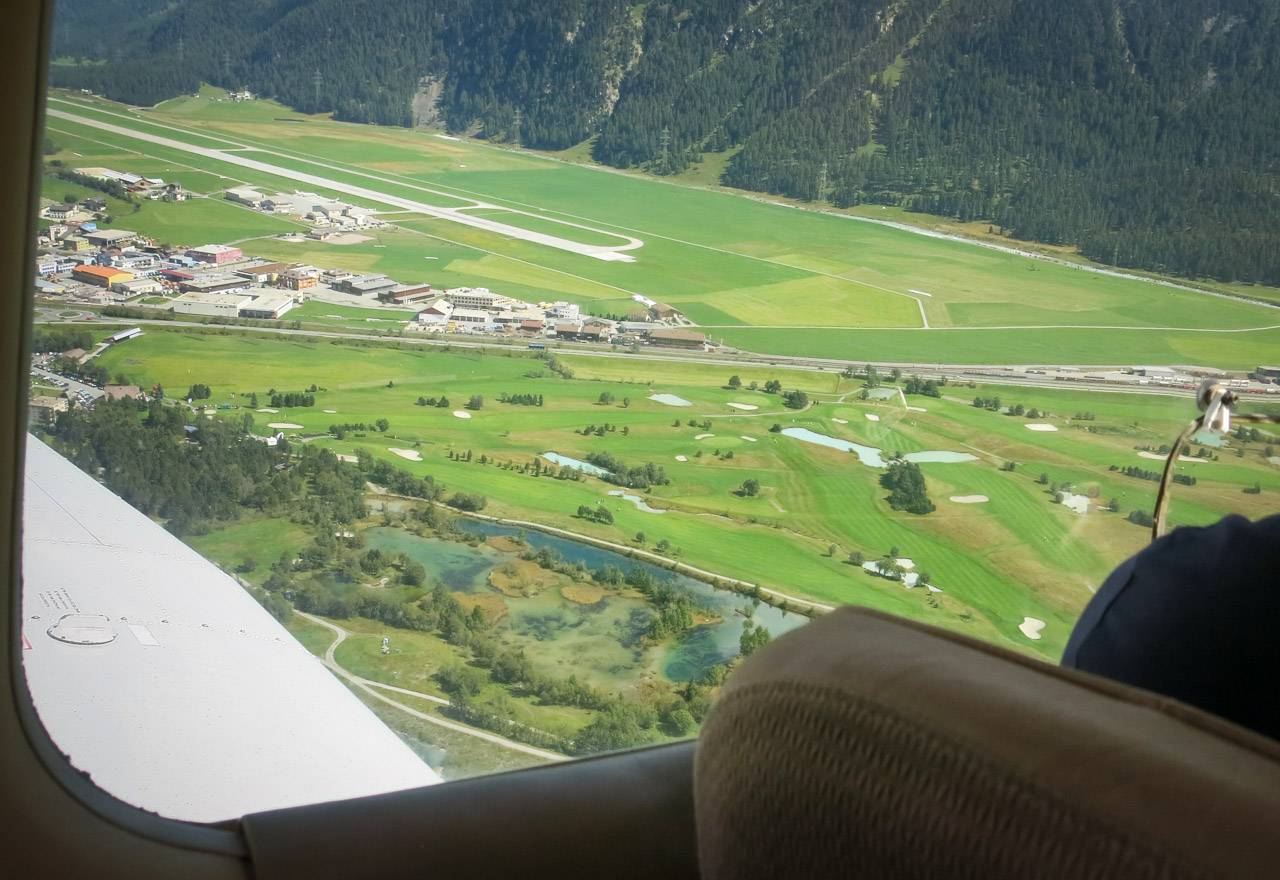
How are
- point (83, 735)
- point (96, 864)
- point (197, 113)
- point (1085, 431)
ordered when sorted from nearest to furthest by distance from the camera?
point (96, 864), point (83, 735), point (197, 113), point (1085, 431)

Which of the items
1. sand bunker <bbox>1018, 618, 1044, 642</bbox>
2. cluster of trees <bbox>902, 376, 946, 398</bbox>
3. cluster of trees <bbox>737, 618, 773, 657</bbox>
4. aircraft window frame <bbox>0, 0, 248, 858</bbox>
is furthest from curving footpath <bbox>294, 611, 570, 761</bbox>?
cluster of trees <bbox>902, 376, 946, 398</bbox>

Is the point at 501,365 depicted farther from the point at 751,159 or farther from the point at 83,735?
the point at 83,735

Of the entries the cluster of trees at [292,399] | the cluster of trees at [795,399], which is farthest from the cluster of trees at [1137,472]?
the cluster of trees at [292,399]

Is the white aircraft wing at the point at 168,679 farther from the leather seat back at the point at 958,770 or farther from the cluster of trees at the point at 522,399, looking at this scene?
the leather seat back at the point at 958,770

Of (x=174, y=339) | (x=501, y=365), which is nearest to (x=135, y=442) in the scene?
(x=174, y=339)

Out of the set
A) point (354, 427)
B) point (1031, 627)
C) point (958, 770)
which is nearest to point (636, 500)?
point (354, 427)

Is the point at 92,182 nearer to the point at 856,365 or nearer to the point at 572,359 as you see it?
the point at 572,359
